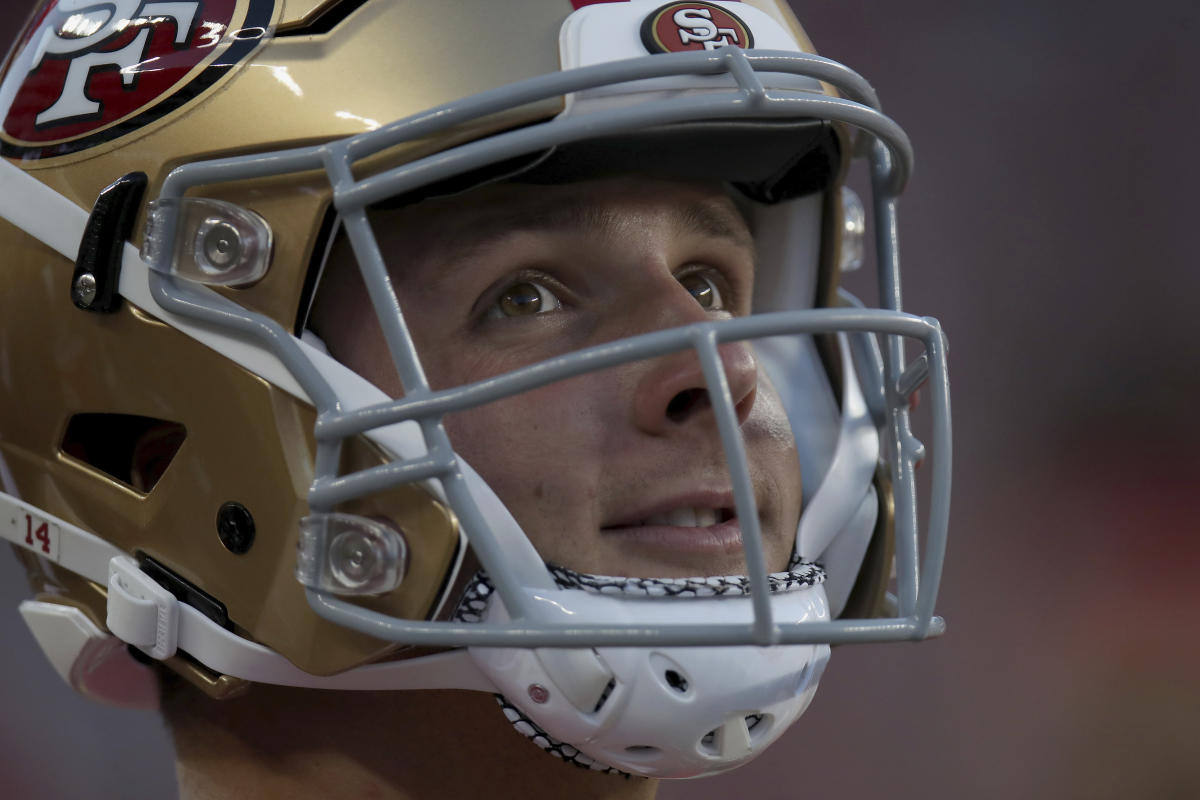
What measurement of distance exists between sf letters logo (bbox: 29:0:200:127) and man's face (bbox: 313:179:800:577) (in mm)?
183

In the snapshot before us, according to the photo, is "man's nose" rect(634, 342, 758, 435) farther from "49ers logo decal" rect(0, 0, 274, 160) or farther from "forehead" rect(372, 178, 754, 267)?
"49ers logo decal" rect(0, 0, 274, 160)

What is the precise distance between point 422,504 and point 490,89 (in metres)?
0.24

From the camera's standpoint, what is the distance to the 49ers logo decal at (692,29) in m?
0.74

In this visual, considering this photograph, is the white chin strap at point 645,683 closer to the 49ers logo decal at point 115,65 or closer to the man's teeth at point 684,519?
the man's teeth at point 684,519

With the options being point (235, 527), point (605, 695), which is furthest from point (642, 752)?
point (235, 527)

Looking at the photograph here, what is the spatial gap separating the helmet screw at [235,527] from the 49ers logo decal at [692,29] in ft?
1.19

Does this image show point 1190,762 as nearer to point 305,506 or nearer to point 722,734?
→ point 722,734

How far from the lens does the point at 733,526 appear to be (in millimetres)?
752

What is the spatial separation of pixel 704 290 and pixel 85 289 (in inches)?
15.9

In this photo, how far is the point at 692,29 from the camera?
29.5 inches

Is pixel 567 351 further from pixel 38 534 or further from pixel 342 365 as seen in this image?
pixel 38 534

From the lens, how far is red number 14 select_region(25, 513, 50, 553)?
0.83m

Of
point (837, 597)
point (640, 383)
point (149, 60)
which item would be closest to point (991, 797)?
point (837, 597)

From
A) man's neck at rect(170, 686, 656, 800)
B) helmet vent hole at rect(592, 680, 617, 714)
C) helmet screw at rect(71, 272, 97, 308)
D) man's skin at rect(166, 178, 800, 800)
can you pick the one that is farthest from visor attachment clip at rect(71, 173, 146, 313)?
helmet vent hole at rect(592, 680, 617, 714)
